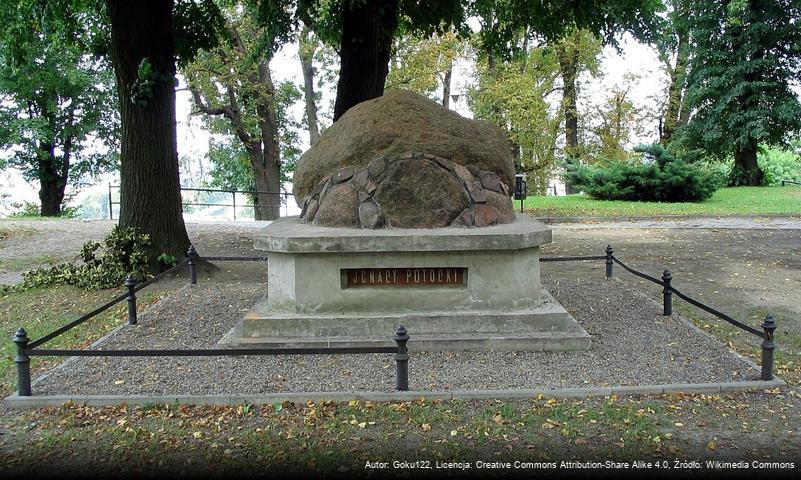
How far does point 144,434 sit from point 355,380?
1.74 metres

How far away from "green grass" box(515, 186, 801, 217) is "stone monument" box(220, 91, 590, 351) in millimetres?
13850

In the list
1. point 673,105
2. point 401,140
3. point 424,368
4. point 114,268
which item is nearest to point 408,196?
point 401,140

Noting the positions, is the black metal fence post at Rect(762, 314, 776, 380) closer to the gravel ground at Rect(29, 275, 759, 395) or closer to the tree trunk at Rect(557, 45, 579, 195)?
the gravel ground at Rect(29, 275, 759, 395)

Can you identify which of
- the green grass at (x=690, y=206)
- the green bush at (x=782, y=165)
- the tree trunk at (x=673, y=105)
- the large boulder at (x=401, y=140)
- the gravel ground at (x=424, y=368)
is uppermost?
the tree trunk at (x=673, y=105)

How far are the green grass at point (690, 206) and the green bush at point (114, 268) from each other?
13.1 metres

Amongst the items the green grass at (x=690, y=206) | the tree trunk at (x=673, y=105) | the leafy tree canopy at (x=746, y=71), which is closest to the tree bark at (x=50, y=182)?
the green grass at (x=690, y=206)

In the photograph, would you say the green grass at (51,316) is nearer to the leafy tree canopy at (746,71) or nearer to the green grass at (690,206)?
the green grass at (690,206)

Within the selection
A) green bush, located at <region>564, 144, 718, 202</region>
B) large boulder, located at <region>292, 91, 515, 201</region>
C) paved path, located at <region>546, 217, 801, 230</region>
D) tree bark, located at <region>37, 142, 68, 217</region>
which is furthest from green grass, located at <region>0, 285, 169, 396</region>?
green bush, located at <region>564, 144, 718, 202</region>

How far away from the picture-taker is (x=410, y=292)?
21.0 ft

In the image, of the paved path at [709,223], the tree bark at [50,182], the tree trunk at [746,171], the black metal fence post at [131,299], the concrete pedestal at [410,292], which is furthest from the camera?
the tree trunk at [746,171]

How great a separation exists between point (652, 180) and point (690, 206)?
6.75ft

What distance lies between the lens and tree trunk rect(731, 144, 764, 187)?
2741cm

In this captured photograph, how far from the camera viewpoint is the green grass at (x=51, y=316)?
6.53 meters

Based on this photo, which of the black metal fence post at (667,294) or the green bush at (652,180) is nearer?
the black metal fence post at (667,294)
